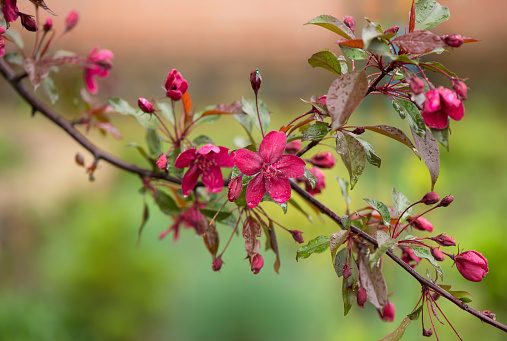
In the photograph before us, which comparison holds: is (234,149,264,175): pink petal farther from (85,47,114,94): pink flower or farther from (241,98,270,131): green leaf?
(85,47,114,94): pink flower

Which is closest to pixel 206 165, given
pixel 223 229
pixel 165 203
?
pixel 165 203

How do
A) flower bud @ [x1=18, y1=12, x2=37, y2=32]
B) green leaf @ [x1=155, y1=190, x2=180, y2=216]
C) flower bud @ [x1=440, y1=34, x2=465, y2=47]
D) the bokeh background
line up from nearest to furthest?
flower bud @ [x1=440, y1=34, x2=465, y2=47]
flower bud @ [x1=18, y1=12, x2=37, y2=32]
green leaf @ [x1=155, y1=190, x2=180, y2=216]
the bokeh background

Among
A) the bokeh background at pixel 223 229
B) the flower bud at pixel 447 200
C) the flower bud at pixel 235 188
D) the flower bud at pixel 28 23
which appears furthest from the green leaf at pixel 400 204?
the bokeh background at pixel 223 229

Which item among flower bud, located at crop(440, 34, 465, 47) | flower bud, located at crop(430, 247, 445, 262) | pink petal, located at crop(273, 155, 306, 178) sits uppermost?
flower bud, located at crop(440, 34, 465, 47)

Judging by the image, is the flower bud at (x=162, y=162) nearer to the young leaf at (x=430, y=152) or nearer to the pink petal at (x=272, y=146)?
the pink petal at (x=272, y=146)

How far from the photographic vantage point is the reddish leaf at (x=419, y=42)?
29 centimetres

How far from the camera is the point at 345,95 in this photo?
0.94 feet

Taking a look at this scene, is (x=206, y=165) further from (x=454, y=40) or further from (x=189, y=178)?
(x=454, y=40)

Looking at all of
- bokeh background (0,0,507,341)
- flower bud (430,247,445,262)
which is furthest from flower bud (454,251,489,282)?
bokeh background (0,0,507,341)

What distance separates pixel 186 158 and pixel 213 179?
28 mm

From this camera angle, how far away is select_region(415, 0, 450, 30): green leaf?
332mm

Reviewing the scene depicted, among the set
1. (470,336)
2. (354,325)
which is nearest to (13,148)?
(354,325)

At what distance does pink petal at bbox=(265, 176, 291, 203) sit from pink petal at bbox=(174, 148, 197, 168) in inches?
2.9

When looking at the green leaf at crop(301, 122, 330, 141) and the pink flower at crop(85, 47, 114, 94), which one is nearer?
the green leaf at crop(301, 122, 330, 141)
